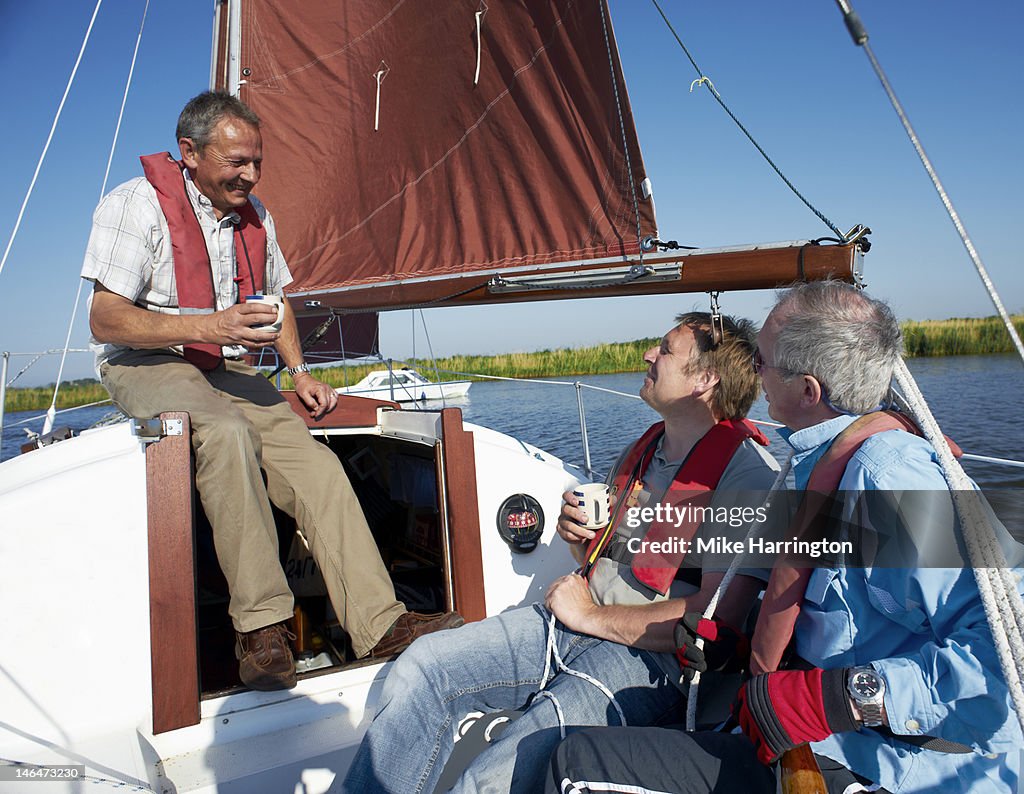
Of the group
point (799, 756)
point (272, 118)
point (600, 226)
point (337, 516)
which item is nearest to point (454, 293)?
point (600, 226)

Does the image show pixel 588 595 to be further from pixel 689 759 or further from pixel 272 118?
pixel 272 118

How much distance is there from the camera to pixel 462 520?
7.67ft

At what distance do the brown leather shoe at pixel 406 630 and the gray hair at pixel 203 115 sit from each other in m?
1.62

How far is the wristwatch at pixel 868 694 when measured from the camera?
1031 mm

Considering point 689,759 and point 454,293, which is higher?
point 454,293

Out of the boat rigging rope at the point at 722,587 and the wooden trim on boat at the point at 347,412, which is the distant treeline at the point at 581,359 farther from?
the boat rigging rope at the point at 722,587

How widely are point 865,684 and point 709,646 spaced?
43 cm

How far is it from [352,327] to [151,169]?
134 inches

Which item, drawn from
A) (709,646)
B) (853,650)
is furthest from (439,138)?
(853,650)

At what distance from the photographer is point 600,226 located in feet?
10.5

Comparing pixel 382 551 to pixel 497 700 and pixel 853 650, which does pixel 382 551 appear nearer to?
pixel 497 700

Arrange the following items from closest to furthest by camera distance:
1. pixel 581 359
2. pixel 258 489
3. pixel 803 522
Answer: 1. pixel 803 522
2. pixel 258 489
3. pixel 581 359

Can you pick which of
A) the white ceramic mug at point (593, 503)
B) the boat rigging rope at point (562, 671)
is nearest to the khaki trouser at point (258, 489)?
the boat rigging rope at point (562, 671)

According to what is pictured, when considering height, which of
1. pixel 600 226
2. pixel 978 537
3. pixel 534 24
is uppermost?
pixel 534 24
